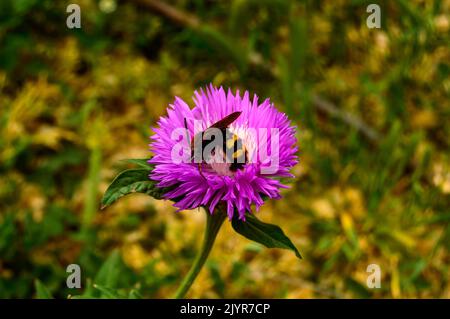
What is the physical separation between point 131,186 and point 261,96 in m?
1.14

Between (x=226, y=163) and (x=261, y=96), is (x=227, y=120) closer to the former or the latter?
(x=226, y=163)

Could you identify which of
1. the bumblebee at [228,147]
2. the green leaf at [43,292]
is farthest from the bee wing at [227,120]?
the green leaf at [43,292]

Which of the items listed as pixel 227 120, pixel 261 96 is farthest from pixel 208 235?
pixel 261 96

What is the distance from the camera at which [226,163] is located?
0.75m

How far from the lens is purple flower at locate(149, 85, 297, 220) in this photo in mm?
722

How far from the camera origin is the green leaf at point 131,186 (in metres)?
0.72

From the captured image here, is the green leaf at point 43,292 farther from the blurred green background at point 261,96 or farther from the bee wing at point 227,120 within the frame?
the bee wing at point 227,120

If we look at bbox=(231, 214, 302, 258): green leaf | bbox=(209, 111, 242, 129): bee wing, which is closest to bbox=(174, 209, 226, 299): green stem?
bbox=(231, 214, 302, 258): green leaf

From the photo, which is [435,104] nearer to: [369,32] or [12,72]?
[369,32]

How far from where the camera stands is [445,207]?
1.59 m

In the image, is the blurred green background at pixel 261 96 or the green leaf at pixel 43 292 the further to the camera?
the blurred green background at pixel 261 96

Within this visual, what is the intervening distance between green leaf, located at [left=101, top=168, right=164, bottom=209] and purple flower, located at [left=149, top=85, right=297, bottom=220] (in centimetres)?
2

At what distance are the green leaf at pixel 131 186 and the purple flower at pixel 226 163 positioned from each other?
2 cm

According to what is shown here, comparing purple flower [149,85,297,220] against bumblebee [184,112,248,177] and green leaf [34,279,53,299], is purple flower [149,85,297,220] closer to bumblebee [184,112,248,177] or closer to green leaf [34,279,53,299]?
bumblebee [184,112,248,177]
